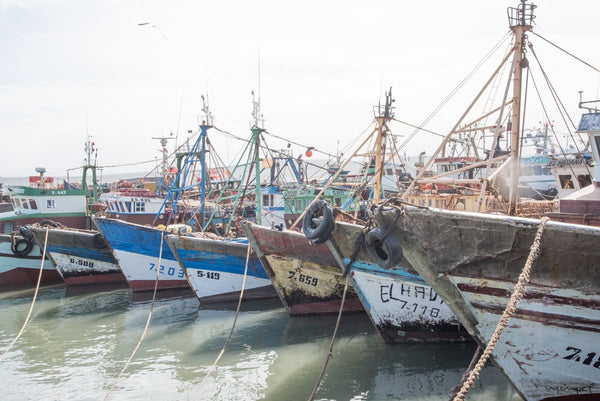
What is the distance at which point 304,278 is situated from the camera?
12023mm

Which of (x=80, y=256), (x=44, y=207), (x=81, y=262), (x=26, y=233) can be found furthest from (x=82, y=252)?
(x=44, y=207)

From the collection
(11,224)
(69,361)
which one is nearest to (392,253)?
(69,361)

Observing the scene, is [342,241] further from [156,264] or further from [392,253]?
[156,264]

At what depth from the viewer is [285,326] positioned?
12.1 meters

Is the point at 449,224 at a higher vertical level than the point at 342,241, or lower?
higher

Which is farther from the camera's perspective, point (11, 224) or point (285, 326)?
point (11, 224)

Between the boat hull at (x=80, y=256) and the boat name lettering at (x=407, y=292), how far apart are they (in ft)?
39.6

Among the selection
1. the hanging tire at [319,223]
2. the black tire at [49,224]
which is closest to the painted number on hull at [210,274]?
the hanging tire at [319,223]

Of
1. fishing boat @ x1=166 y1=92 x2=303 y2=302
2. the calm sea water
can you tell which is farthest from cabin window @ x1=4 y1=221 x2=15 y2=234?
fishing boat @ x1=166 y1=92 x2=303 y2=302

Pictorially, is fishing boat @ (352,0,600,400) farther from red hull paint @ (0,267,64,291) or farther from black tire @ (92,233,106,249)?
red hull paint @ (0,267,64,291)

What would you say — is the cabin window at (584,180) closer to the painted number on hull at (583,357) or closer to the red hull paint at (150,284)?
the painted number on hull at (583,357)

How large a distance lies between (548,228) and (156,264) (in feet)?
44.9

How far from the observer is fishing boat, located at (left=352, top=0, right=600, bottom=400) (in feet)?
18.0

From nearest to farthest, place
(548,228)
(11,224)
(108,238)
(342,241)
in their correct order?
(548,228)
(342,241)
(108,238)
(11,224)
